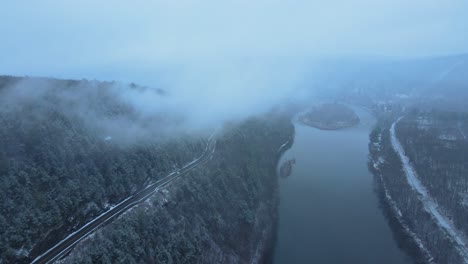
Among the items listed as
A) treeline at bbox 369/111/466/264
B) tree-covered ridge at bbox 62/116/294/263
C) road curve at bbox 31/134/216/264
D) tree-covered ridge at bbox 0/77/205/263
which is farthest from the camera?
treeline at bbox 369/111/466/264

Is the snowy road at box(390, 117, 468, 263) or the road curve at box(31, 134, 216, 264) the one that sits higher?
the road curve at box(31, 134, 216, 264)

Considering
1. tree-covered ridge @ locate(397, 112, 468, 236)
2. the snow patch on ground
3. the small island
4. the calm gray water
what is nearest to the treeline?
the snow patch on ground

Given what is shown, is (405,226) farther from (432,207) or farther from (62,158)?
(62,158)

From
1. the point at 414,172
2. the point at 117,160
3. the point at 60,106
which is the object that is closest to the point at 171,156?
the point at 117,160

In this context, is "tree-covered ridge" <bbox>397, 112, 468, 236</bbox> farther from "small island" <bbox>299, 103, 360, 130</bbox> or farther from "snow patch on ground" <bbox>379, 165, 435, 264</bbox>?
"small island" <bbox>299, 103, 360, 130</bbox>

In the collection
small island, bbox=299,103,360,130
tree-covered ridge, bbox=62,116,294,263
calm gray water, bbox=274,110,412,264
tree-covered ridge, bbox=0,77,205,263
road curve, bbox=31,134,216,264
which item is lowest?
small island, bbox=299,103,360,130

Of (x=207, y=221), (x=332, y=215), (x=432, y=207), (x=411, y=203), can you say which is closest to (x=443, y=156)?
(x=432, y=207)
